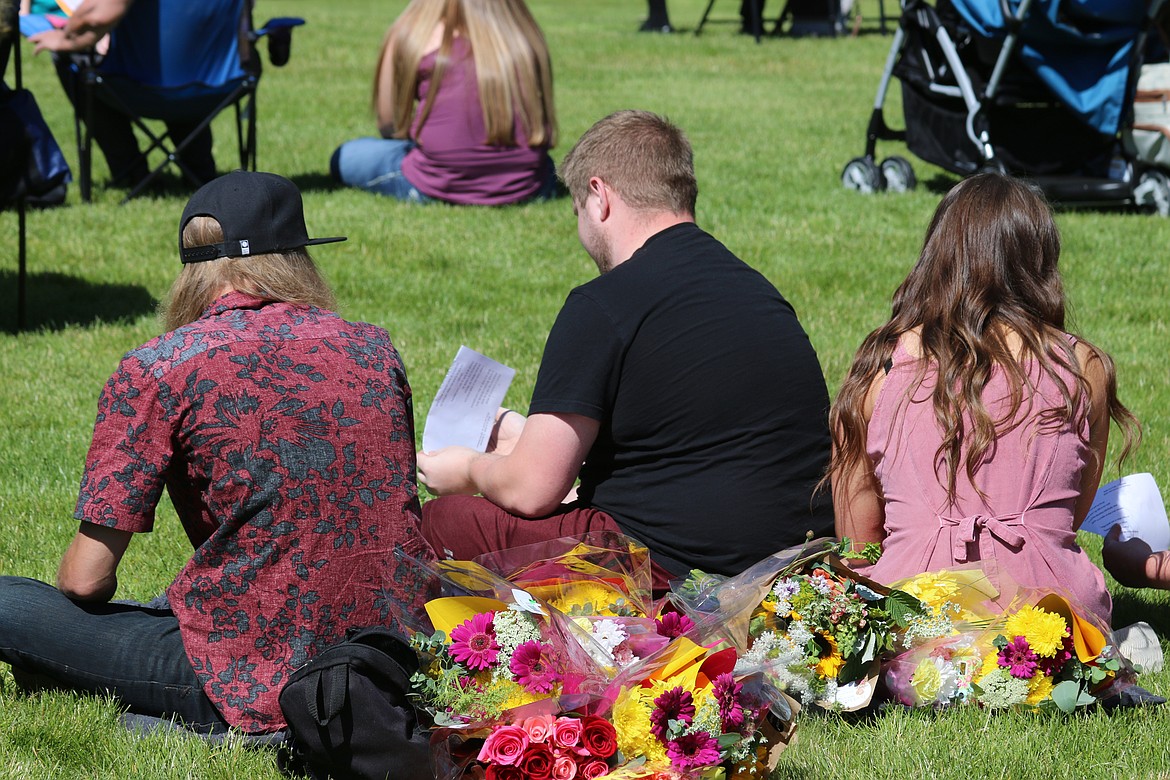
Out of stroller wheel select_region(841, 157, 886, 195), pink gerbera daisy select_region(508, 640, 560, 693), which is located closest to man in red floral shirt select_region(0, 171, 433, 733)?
pink gerbera daisy select_region(508, 640, 560, 693)

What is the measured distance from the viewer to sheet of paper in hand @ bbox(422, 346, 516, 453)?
358 cm

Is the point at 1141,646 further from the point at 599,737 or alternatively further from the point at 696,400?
the point at 599,737

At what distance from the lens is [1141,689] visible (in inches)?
117

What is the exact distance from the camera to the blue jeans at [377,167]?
858 cm

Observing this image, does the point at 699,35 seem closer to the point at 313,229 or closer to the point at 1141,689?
the point at 313,229

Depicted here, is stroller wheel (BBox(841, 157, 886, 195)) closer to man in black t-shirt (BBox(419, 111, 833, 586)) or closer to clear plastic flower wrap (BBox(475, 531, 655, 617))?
man in black t-shirt (BBox(419, 111, 833, 586))

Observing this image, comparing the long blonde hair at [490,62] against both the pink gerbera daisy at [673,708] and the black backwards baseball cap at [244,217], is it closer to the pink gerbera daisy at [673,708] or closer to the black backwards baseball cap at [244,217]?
the black backwards baseball cap at [244,217]

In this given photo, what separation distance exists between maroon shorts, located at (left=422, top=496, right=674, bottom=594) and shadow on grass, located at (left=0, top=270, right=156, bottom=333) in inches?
130

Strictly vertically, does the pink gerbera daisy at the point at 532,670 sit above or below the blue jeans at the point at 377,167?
above

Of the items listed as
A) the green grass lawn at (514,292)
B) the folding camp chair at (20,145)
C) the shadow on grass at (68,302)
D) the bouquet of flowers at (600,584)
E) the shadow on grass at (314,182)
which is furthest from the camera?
the shadow on grass at (314,182)

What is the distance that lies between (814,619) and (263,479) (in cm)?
113

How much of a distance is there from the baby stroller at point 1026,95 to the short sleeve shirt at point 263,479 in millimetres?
6424

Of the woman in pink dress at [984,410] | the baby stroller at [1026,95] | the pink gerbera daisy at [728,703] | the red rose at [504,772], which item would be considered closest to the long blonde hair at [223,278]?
the red rose at [504,772]

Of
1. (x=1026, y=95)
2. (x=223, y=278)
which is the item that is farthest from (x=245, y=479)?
(x=1026, y=95)
